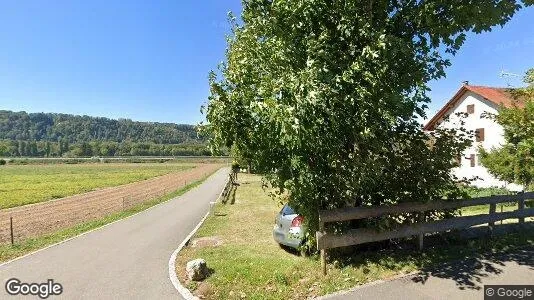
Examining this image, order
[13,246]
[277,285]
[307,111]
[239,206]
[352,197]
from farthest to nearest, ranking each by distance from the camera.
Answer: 1. [239,206]
2. [13,246]
3. [352,197]
4. [277,285]
5. [307,111]

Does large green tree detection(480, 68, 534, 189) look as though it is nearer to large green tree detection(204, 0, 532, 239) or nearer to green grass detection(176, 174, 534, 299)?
green grass detection(176, 174, 534, 299)

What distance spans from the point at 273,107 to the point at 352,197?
9.53 ft

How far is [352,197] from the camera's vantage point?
8914 millimetres

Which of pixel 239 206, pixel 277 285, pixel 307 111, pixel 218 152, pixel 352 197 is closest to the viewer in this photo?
pixel 307 111

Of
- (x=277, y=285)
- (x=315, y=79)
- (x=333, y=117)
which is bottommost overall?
(x=277, y=285)

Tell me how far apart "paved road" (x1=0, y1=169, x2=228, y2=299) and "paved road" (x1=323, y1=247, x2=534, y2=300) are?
425 cm

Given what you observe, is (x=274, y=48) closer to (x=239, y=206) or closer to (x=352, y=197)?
(x=352, y=197)

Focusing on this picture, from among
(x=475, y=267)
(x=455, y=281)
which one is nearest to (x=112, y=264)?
(x=455, y=281)

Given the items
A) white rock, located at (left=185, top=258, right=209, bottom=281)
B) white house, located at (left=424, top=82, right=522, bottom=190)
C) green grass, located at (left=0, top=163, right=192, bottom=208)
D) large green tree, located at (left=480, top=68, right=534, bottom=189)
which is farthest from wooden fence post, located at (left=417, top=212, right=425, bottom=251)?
green grass, located at (left=0, top=163, right=192, bottom=208)

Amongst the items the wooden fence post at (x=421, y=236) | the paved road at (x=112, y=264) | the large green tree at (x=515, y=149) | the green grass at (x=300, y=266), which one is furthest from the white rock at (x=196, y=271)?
the large green tree at (x=515, y=149)

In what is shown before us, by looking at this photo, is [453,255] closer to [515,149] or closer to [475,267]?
[475,267]

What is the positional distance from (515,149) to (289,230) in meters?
16.2

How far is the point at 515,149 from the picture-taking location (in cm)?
2116

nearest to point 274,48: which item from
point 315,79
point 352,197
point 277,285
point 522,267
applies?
point 315,79
